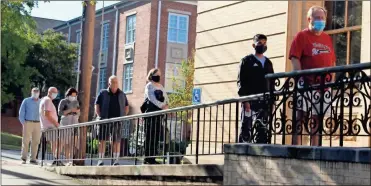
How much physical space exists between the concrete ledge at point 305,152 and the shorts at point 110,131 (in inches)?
142

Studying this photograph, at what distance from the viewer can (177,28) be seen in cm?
3953

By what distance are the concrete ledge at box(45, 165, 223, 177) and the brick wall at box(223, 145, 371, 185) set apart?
1.09 ft

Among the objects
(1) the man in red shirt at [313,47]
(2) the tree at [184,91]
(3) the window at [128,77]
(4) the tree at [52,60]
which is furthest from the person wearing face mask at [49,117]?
(4) the tree at [52,60]

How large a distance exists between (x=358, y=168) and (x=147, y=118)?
4.67 m

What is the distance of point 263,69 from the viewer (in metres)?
8.80

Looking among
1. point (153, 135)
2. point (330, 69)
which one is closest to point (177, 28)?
point (153, 135)

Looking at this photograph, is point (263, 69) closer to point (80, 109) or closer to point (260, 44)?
point (260, 44)

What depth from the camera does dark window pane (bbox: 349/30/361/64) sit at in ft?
36.0

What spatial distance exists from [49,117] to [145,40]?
84.3 feet

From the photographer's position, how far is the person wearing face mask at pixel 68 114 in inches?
495

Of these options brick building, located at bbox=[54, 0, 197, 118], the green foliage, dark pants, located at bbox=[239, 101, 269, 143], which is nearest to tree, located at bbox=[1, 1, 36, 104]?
the green foliage

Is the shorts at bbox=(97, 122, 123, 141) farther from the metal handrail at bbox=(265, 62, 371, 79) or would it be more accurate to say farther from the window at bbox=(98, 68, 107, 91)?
the window at bbox=(98, 68, 107, 91)

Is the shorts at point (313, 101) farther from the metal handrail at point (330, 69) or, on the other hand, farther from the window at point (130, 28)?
the window at point (130, 28)

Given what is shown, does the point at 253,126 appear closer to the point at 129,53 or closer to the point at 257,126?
the point at 257,126
